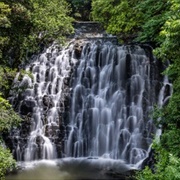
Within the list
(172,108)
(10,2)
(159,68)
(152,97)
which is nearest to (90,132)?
(152,97)

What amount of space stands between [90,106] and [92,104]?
18cm

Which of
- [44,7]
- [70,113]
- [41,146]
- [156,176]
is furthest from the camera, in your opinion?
[44,7]

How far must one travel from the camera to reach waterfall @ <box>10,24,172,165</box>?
17234 millimetres

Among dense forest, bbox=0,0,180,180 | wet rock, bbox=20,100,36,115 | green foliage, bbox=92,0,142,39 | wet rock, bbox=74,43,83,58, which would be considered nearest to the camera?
dense forest, bbox=0,0,180,180

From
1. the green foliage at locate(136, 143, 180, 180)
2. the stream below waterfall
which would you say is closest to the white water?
the stream below waterfall

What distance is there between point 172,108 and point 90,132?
8.30m

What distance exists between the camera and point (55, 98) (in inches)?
731

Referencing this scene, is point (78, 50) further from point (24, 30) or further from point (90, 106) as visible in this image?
point (90, 106)

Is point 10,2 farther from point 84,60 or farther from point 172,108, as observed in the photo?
point 172,108

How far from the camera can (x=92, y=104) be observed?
18422 millimetres

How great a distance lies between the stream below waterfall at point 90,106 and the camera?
17.0 meters

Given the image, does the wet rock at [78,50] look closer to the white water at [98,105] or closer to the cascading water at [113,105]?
the white water at [98,105]

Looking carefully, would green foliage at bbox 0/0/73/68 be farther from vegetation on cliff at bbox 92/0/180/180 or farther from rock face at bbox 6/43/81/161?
vegetation on cliff at bbox 92/0/180/180

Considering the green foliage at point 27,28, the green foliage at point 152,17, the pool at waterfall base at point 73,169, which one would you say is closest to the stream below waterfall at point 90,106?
the pool at waterfall base at point 73,169
